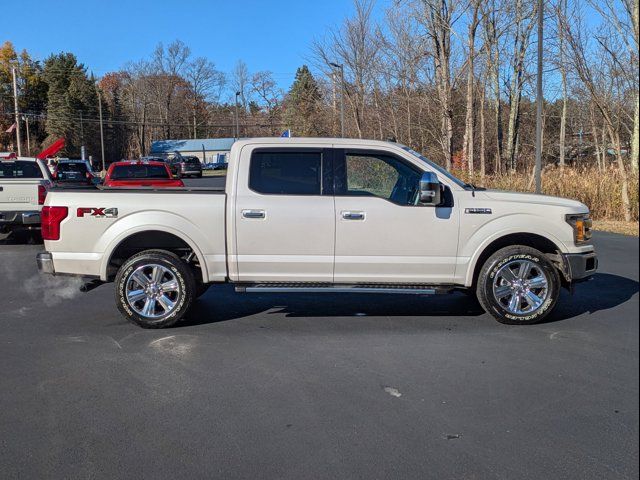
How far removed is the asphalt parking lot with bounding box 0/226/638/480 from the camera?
3410mm

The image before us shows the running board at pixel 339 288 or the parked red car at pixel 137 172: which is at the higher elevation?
the parked red car at pixel 137 172

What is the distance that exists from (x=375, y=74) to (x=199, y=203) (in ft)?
75.2

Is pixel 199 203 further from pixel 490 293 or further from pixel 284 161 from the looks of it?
pixel 490 293

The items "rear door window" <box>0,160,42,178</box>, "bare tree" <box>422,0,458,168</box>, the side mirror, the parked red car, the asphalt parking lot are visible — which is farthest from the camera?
"bare tree" <box>422,0,458,168</box>

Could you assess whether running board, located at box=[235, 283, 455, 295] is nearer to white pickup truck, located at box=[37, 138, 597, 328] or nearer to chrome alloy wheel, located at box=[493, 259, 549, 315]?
white pickup truck, located at box=[37, 138, 597, 328]

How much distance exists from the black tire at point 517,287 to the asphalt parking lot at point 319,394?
0.51 feet

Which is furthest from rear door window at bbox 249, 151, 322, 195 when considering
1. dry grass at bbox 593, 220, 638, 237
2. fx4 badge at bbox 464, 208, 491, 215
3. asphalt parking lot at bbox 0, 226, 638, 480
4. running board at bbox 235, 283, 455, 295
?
dry grass at bbox 593, 220, 638, 237

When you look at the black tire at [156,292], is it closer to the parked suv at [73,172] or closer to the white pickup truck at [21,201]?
the white pickup truck at [21,201]

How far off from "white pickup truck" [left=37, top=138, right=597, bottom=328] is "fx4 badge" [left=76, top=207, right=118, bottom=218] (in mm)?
11

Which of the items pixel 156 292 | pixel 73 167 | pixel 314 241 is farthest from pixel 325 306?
pixel 73 167

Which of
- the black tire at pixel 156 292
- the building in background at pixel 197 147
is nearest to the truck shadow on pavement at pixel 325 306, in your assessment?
the black tire at pixel 156 292

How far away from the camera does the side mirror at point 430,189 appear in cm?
592

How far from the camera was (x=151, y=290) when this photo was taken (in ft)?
20.5

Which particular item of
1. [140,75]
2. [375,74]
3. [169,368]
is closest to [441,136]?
[375,74]
